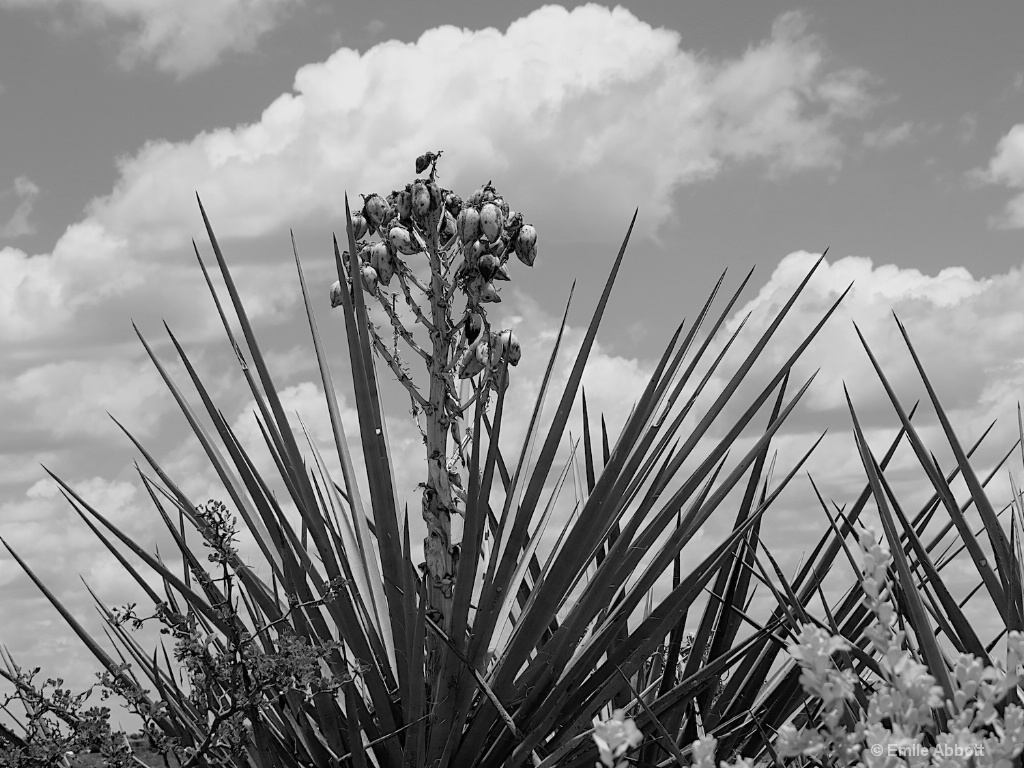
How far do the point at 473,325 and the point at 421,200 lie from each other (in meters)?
0.43

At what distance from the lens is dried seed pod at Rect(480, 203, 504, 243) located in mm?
3502

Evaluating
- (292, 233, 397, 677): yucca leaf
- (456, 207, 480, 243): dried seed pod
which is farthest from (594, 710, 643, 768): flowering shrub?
(456, 207, 480, 243): dried seed pod

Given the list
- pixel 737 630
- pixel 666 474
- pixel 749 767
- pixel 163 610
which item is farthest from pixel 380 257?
pixel 749 767

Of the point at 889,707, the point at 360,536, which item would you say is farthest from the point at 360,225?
the point at 889,707

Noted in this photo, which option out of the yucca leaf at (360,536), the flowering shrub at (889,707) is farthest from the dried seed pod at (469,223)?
the flowering shrub at (889,707)

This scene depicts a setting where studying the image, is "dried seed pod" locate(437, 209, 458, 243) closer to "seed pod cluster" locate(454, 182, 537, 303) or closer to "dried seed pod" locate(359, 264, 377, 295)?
"seed pod cluster" locate(454, 182, 537, 303)

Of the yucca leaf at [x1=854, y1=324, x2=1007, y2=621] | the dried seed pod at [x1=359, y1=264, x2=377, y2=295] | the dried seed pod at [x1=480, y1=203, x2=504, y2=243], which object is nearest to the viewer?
the yucca leaf at [x1=854, y1=324, x2=1007, y2=621]

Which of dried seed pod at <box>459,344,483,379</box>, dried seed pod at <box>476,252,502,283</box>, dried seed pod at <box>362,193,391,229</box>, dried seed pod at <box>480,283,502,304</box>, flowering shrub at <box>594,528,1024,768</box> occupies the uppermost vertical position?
dried seed pod at <box>362,193,391,229</box>

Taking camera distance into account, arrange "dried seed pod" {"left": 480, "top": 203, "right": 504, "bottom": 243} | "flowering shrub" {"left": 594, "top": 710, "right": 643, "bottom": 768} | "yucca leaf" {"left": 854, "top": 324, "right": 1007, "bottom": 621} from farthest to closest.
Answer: "dried seed pod" {"left": 480, "top": 203, "right": 504, "bottom": 243} < "yucca leaf" {"left": 854, "top": 324, "right": 1007, "bottom": 621} < "flowering shrub" {"left": 594, "top": 710, "right": 643, "bottom": 768}

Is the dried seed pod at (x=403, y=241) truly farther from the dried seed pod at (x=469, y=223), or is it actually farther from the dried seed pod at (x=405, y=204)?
the dried seed pod at (x=469, y=223)

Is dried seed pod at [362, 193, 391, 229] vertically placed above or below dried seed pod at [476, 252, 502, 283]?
above

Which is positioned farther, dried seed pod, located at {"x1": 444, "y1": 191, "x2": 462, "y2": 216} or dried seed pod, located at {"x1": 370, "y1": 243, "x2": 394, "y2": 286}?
dried seed pod, located at {"x1": 444, "y1": 191, "x2": 462, "y2": 216}

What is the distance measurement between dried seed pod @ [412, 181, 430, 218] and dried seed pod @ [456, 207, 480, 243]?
6.0 inches

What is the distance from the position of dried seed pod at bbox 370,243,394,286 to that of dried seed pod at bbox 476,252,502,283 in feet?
0.92
